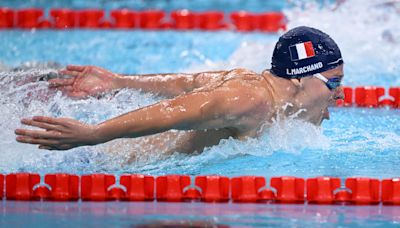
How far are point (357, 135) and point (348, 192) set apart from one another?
1015mm

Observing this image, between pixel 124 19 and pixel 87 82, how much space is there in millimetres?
3281

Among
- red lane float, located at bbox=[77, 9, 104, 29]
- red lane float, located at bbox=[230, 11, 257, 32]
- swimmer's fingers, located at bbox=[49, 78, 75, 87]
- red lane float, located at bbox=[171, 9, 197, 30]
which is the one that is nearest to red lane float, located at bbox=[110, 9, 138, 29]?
red lane float, located at bbox=[77, 9, 104, 29]

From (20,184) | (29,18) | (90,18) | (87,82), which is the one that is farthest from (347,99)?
(29,18)

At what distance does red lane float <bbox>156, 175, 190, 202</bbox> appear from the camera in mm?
3885

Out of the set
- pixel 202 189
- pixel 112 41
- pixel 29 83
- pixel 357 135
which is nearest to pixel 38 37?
pixel 112 41

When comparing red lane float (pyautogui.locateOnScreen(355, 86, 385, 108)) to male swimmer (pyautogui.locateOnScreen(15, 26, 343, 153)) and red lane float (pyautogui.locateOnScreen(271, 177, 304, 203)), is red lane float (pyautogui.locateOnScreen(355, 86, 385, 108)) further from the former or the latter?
red lane float (pyautogui.locateOnScreen(271, 177, 304, 203))

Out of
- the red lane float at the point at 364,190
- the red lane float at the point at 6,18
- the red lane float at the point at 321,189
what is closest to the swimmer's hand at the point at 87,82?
the red lane float at the point at 321,189

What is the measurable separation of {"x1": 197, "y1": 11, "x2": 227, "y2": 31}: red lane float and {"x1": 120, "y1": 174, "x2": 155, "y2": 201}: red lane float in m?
3.99

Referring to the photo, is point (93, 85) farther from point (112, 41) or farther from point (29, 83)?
point (112, 41)

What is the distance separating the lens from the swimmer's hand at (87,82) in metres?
4.59

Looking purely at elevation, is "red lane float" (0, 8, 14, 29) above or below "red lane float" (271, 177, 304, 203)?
above

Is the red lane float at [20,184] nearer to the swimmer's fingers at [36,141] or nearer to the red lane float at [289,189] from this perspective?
the swimmer's fingers at [36,141]

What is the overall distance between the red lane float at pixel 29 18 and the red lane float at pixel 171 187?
4200 mm

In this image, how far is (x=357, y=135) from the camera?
486 cm
